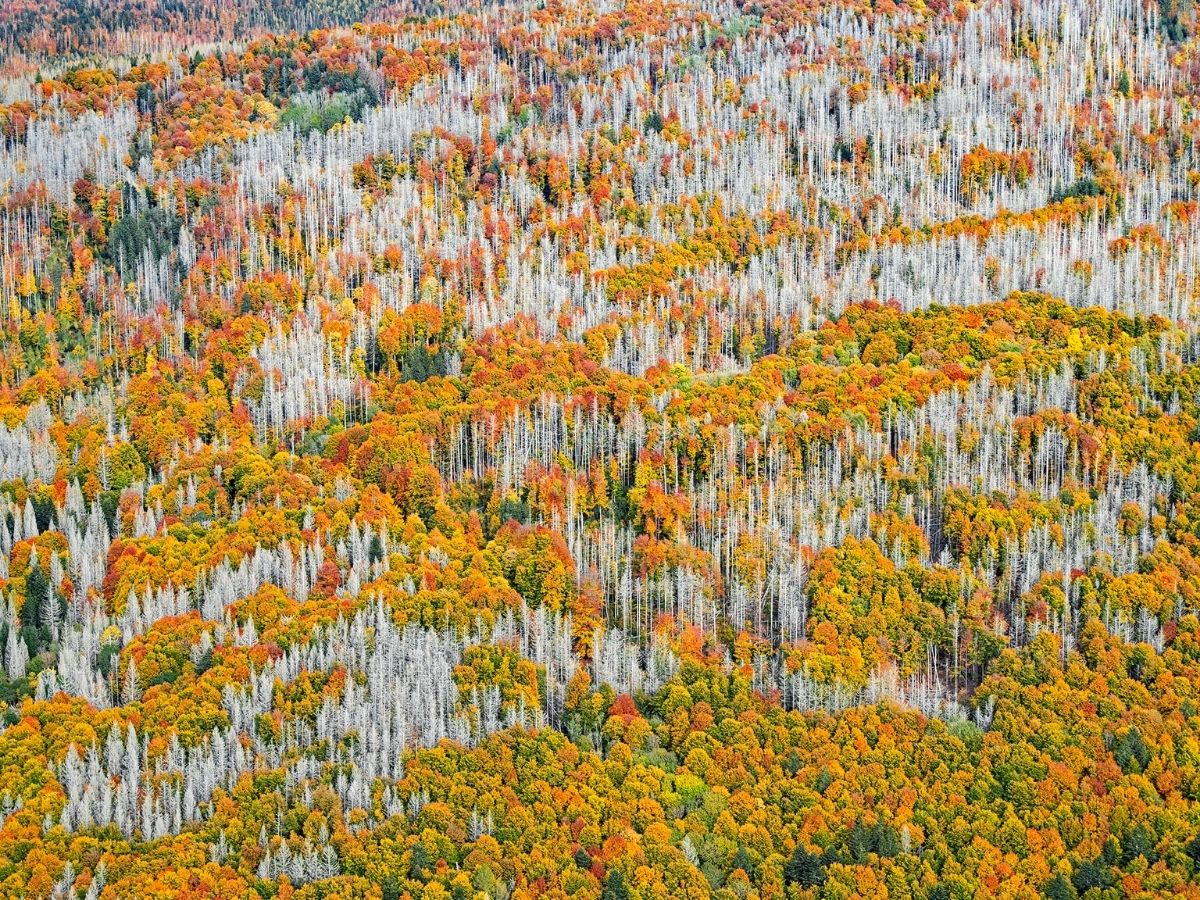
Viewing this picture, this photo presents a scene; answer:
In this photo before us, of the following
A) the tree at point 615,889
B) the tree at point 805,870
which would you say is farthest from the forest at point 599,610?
the tree at point 615,889

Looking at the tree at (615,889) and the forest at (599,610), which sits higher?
the forest at (599,610)

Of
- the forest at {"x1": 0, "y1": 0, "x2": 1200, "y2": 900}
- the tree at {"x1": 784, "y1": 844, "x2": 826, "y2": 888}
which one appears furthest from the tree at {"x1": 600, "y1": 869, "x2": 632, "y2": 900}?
the tree at {"x1": 784, "y1": 844, "x2": 826, "y2": 888}

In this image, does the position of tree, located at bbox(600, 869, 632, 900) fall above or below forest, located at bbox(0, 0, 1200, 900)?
below

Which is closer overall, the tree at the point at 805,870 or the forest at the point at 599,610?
the tree at the point at 805,870

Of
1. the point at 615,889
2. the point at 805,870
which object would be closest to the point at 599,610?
the point at 805,870

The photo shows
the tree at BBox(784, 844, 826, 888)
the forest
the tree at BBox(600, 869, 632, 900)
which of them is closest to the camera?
the tree at BBox(600, 869, 632, 900)

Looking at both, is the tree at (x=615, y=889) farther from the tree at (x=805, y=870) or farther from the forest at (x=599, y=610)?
the tree at (x=805, y=870)

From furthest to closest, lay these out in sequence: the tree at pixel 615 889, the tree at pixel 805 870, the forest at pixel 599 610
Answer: the forest at pixel 599 610 → the tree at pixel 805 870 → the tree at pixel 615 889

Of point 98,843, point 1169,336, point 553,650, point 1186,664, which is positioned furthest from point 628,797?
point 1169,336

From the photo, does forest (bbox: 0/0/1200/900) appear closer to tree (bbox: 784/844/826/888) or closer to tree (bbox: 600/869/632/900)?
tree (bbox: 784/844/826/888)

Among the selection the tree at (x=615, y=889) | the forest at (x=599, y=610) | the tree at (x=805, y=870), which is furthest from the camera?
the forest at (x=599, y=610)

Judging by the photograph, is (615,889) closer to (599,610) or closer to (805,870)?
(805,870)

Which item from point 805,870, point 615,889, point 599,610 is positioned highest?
point 599,610
